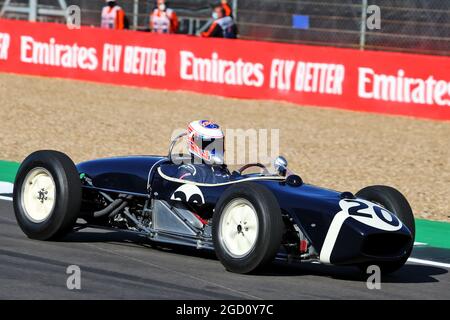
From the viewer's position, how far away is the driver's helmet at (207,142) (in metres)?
9.95

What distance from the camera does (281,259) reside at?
9.20 m

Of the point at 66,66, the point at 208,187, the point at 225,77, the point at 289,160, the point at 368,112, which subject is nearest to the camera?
the point at 208,187

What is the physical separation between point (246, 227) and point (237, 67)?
13954mm

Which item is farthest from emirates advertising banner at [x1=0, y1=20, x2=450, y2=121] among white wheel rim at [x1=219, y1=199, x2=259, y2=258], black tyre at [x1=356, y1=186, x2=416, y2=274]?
white wheel rim at [x1=219, y1=199, x2=259, y2=258]

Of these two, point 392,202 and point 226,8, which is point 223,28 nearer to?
point 226,8

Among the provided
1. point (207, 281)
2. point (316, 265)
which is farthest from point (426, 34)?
point (207, 281)

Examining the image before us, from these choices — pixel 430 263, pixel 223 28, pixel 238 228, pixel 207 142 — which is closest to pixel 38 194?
pixel 207 142

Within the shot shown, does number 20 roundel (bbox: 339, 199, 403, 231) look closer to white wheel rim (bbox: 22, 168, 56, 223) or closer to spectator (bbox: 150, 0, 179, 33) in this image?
white wheel rim (bbox: 22, 168, 56, 223)

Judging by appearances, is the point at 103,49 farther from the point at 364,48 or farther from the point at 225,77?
the point at 364,48

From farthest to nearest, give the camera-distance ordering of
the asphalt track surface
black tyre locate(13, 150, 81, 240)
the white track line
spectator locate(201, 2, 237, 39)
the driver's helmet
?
1. spectator locate(201, 2, 237, 39)
2. the white track line
3. the driver's helmet
4. black tyre locate(13, 150, 81, 240)
5. the asphalt track surface

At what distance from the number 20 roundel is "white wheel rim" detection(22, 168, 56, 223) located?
2628 mm

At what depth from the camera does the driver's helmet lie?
392 inches
